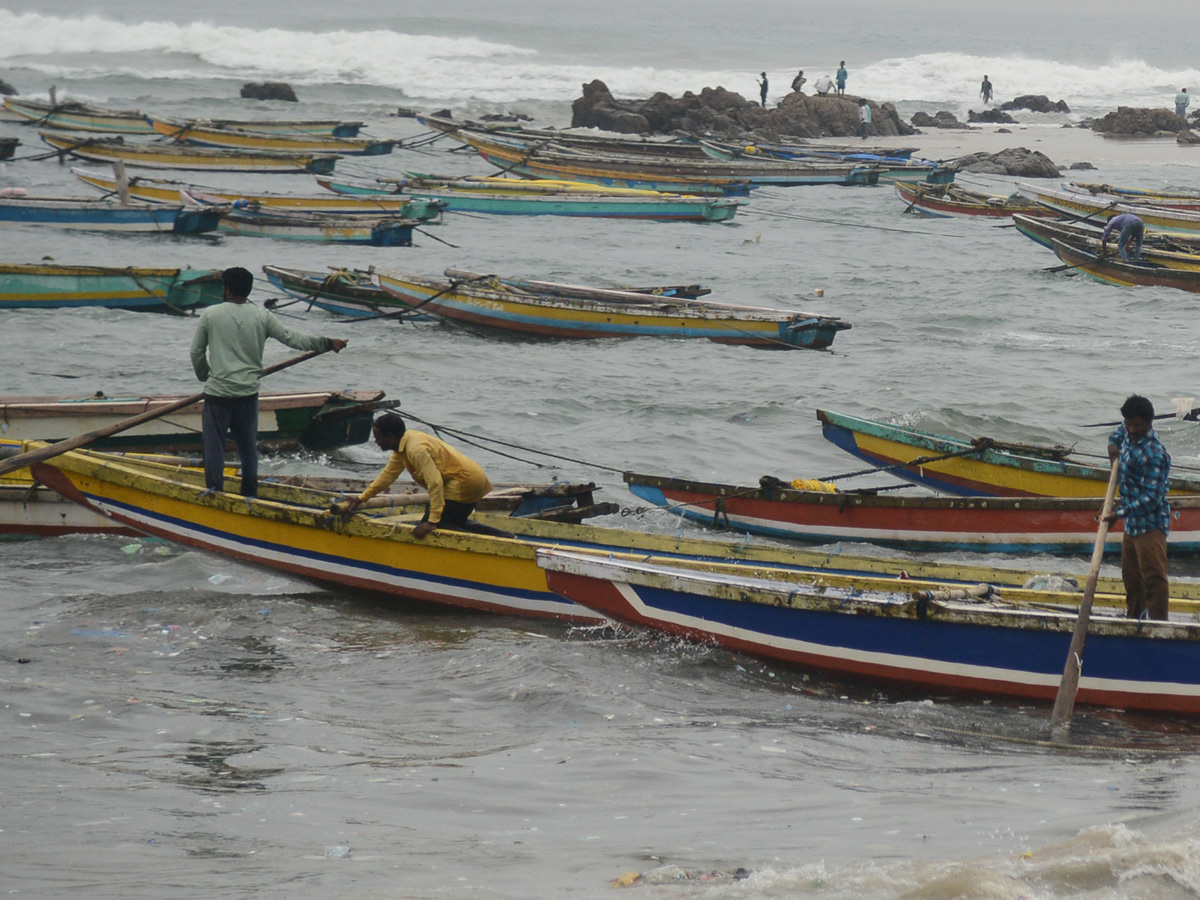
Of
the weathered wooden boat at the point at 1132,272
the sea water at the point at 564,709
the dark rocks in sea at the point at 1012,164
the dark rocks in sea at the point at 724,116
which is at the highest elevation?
the dark rocks in sea at the point at 724,116

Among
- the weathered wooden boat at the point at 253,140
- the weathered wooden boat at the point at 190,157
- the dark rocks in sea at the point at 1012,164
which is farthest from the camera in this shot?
the dark rocks in sea at the point at 1012,164

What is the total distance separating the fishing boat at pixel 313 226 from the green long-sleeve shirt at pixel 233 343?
1463 centimetres

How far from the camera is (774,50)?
98.5 meters

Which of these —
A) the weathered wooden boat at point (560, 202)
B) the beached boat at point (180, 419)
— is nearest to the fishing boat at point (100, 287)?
the beached boat at point (180, 419)

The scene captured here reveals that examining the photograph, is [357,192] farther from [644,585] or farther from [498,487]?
[644,585]

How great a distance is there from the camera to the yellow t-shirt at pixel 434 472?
7.41m

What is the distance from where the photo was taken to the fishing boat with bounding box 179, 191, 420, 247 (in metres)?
22.4

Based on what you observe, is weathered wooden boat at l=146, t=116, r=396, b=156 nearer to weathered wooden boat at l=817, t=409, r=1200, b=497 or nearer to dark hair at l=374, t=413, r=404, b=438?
weathered wooden boat at l=817, t=409, r=1200, b=497

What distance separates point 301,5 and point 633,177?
328ft

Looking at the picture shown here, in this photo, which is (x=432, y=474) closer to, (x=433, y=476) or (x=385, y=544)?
(x=433, y=476)

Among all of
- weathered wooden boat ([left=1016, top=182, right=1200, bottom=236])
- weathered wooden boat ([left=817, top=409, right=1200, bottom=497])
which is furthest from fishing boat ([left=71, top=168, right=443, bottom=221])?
weathered wooden boat ([left=817, top=409, right=1200, bottom=497])

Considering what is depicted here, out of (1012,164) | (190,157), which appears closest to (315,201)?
(190,157)

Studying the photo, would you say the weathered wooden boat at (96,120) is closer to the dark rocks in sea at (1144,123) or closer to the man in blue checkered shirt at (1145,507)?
the man in blue checkered shirt at (1145,507)

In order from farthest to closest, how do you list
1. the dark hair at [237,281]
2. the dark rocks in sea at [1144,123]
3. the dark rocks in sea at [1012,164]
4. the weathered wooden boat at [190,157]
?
the dark rocks in sea at [1144,123], the dark rocks in sea at [1012,164], the weathered wooden boat at [190,157], the dark hair at [237,281]
